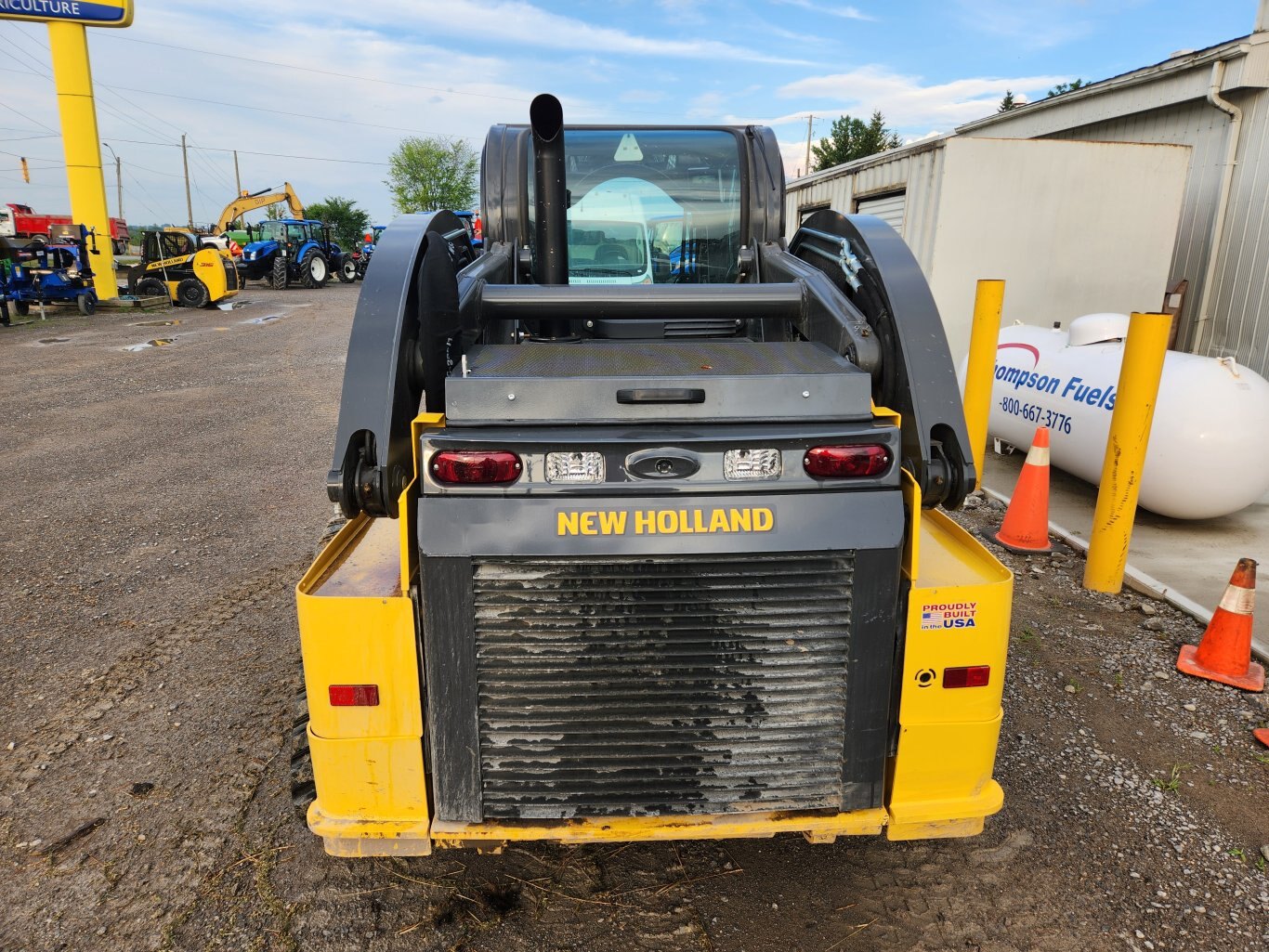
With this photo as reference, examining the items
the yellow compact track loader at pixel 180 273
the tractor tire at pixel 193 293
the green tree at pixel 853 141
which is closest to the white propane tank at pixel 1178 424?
the yellow compact track loader at pixel 180 273

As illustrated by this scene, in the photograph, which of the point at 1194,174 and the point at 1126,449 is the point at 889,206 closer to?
the point at 1194,174

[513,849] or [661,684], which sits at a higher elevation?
[661,684]

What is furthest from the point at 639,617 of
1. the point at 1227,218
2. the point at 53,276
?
the point at 53,276

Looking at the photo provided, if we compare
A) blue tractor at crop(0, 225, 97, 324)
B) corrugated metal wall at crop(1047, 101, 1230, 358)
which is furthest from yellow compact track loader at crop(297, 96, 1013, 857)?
blue tractor at crop(0, 225, 97, 324)

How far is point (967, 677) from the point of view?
238cm

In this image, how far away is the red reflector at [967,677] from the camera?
93.2 inches

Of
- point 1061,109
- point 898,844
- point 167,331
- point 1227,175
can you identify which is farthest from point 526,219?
point 167,331

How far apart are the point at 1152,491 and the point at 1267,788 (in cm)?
313

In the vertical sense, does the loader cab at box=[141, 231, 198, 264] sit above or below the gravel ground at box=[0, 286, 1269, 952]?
above

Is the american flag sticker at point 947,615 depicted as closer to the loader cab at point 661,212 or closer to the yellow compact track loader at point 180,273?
the loader cab at point 661,212

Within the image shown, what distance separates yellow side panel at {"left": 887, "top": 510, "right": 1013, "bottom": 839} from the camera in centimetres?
235

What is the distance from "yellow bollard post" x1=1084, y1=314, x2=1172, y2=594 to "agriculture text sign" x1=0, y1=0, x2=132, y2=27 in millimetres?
24583

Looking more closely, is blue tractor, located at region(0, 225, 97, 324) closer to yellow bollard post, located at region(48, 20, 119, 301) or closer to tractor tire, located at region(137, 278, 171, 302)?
yellow bollard post, located at region(48, 20, 119, 301)

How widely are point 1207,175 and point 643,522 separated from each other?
35.1 feet
